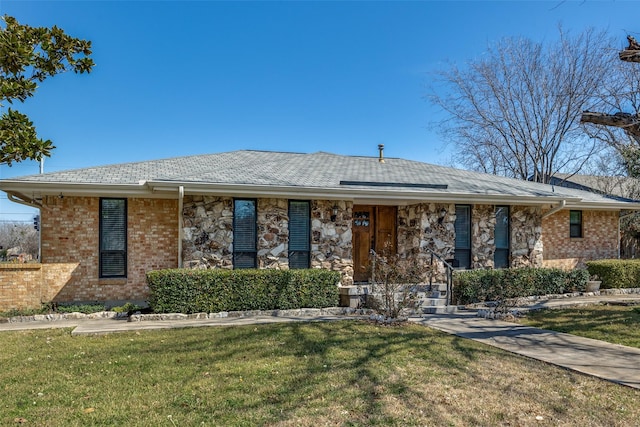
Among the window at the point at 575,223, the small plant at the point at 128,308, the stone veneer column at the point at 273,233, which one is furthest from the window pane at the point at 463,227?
the small plant at the point at 128,308

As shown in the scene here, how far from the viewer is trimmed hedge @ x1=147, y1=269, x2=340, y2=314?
8.62 m

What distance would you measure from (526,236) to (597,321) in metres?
4.53

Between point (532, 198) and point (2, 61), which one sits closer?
point (2, 61)

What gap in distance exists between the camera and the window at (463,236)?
11.9 meters

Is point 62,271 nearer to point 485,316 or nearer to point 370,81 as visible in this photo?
point 485,316

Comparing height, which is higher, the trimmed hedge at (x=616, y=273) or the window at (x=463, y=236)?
the window at (x=463, y=236)

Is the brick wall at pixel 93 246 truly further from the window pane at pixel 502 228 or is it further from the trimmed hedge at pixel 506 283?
the window pane at pixel 502 228

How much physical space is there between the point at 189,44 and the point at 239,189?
7.83 meters

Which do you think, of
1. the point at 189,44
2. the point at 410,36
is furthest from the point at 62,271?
the point at 410,36

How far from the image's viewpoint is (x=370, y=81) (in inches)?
746

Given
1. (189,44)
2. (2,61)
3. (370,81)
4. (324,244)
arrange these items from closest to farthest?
(2,61), (324,244), (189,44), (370,81)

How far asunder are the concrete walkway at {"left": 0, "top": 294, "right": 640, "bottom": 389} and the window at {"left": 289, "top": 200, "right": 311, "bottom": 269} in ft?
7.14

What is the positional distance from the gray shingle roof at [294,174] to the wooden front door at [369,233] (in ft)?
3.24

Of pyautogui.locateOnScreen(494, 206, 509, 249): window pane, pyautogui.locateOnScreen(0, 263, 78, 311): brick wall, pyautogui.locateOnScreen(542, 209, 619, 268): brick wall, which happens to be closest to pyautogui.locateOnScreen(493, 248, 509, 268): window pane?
pyautogui.locateOnScreen(494, 206, 509, 249): window pane
